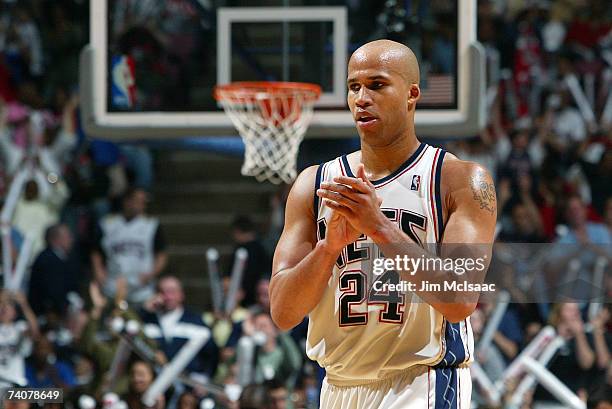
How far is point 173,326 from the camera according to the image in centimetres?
881

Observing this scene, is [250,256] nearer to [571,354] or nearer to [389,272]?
[571,354]

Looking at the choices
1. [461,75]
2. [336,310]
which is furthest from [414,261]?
[461,75]

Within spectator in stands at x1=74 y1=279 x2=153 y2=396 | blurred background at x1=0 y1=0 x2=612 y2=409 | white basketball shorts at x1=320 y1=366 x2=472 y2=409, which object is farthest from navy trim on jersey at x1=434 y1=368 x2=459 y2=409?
spectator in stands at x1=74 y1=279 x2=153 y2=396

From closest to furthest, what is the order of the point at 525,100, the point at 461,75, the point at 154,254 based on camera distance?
the point at 461,75 → the point at 154,254 → the point at 525,100

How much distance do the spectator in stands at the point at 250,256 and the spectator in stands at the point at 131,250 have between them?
79cm

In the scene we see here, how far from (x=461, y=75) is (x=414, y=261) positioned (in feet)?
13.7

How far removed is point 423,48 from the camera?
756 cm

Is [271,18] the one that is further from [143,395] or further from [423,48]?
[143,395]

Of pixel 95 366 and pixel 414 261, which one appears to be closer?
pixel 414 261

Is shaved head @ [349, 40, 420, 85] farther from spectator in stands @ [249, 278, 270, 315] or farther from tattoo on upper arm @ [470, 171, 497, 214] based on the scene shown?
spectator in stands @ [249, 278, 270, 315]

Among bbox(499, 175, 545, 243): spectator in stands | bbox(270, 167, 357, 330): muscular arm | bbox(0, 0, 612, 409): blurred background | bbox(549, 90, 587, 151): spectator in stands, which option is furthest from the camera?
bbox(549, 90, 587, 151): spectator in stands

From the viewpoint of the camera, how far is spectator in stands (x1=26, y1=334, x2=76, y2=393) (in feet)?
27.5

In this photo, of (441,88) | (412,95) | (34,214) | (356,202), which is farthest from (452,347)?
(34,214)

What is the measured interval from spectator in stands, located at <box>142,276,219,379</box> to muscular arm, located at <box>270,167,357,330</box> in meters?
4.94
